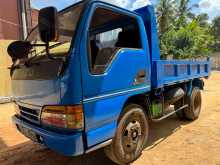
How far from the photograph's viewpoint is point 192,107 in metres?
5.78

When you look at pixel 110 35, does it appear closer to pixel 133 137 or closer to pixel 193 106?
pixel 133 137

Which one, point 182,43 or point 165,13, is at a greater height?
point 165,13

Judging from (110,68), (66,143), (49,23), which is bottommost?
(66,143)

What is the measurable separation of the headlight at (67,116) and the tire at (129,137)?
0.79 metres

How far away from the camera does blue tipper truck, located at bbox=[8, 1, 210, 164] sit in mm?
2652

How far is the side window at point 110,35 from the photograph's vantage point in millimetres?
3137

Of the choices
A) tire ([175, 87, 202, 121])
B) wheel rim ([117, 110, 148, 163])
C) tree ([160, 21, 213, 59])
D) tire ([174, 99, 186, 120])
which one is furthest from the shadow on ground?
tree ([160, 21, 213, 59])

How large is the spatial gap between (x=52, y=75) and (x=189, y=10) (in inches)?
1128

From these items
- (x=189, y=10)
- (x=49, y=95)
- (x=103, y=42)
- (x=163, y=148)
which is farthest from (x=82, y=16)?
(x=189, y=10)

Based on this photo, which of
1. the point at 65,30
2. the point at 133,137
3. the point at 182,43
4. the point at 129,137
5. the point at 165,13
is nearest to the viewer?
the point at 65,30

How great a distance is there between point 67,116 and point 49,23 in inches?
40.6

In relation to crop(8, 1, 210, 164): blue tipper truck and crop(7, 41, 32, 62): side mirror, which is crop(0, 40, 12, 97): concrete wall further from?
crop(7, 41, 32, 62): side mirror

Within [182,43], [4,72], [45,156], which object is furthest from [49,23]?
[182,43]

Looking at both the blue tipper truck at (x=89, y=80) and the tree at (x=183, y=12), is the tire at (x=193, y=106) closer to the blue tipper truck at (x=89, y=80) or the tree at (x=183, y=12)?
the blue tipper truck at (x=89, y=80)
